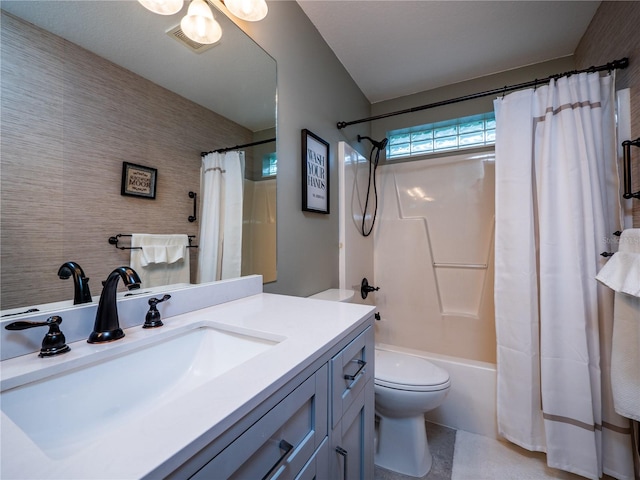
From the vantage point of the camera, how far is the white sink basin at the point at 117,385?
Answer: 0.48 m

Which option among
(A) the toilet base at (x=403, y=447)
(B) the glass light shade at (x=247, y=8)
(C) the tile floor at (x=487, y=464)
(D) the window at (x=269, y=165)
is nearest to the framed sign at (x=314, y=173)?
(D) the window at (x=269, y=165)

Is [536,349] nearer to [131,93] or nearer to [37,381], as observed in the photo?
[37,381]

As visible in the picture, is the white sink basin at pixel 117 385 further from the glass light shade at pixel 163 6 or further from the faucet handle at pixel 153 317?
the glass light shade at pixel 163 6

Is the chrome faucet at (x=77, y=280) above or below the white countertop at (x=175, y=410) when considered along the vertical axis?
above

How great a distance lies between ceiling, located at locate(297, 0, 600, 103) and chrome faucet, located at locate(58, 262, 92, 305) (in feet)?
5.51

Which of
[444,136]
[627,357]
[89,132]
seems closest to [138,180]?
[89,132]

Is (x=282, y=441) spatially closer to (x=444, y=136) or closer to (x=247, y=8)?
(x=247, y=8)

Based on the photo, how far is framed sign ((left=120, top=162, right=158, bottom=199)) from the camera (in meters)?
0.76

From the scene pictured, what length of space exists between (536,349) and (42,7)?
2298 mm

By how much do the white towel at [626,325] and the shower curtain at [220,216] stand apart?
1.57 m

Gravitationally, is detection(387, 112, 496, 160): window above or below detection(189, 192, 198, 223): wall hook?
above

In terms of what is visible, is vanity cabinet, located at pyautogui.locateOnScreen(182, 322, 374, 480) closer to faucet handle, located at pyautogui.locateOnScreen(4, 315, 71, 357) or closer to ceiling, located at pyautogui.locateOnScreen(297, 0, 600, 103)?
faucet handle, located at pyautogui.locateOnScreen(4, 315, 71, 357)

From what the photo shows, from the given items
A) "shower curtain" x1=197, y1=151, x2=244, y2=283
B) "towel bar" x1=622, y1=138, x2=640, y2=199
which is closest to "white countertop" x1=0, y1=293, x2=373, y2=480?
"shower curtain" x1=197, y1=151, x2=244, y2=283

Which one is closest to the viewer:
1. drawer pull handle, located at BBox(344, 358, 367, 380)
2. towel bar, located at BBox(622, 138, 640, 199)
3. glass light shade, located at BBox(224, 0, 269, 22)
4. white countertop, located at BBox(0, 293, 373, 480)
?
white countertop, located at BBox(0, 293, 373, 480)
